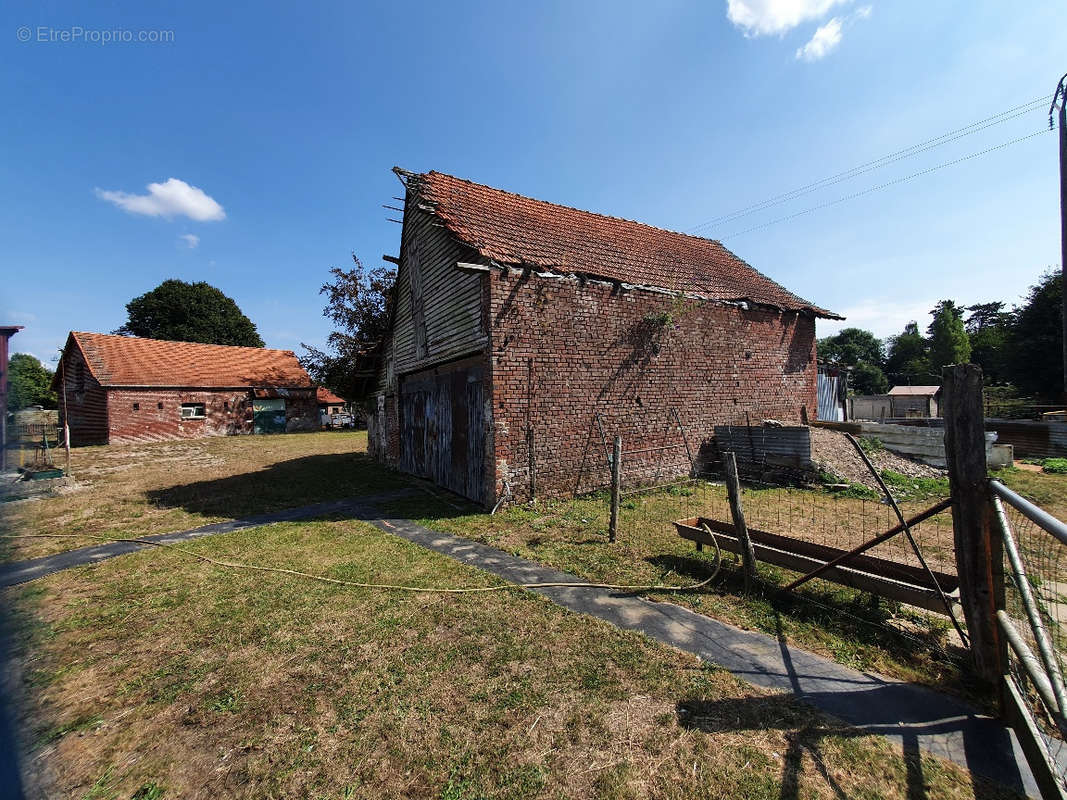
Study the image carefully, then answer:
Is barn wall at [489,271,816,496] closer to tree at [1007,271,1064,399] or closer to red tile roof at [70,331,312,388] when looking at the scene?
red tile roof at [70,331,312,388]

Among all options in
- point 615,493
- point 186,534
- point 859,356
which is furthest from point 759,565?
point 859,356

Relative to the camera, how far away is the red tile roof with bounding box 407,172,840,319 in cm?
921

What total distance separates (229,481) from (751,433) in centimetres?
1440

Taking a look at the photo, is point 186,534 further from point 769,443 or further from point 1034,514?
point 769,443

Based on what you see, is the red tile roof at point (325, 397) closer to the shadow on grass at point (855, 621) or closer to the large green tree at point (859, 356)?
the shadow on grass at point (855, 621)

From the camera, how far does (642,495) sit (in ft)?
30.9

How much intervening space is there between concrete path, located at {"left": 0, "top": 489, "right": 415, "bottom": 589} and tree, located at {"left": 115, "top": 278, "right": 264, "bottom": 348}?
46.8 m

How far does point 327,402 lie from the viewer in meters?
35.7

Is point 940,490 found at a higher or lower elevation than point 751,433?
lower

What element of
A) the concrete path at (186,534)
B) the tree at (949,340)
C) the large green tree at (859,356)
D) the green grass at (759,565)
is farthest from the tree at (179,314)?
the large green tree at (859,356)

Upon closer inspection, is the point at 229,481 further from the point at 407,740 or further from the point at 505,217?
the point at 407,740

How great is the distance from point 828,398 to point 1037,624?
16.4 meters

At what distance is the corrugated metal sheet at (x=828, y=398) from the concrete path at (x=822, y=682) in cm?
1483

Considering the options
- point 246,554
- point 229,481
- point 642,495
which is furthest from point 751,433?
point 229,481
